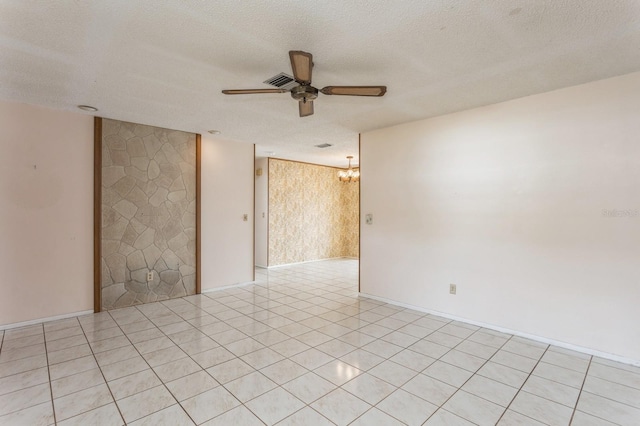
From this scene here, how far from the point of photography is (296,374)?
2.46m

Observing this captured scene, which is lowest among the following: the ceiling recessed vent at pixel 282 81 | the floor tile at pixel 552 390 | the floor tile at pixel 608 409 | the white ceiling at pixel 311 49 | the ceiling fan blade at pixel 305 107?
the floor tile at pixel 552 390

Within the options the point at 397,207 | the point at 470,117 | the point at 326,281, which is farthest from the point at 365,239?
the point at 470,117

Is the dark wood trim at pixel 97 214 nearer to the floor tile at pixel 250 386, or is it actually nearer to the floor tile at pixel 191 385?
the floor tile at pixel 191 385

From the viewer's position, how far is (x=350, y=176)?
23.7 ft

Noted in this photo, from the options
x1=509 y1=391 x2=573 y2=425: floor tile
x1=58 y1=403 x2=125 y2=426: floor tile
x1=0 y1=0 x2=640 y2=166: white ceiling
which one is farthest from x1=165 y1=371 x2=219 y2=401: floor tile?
x1=0 y1=0 x2=640 y2=166: white ceiling

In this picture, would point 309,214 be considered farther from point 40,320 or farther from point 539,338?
point 539,338

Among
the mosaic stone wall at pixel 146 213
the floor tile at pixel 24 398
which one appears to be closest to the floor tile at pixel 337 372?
the floor tile at pixel 24 398

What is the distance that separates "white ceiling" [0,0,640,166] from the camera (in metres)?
1.86

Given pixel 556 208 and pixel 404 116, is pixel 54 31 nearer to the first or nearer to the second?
pixel 404 116

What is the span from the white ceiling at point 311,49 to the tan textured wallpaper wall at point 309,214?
3.83m

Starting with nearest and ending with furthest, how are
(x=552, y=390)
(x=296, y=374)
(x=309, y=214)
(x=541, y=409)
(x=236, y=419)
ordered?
(x=236, y=419) < (x=541, y=409) < (x=552, y=390) < (x=296, y=374) < (x=309, y=214)

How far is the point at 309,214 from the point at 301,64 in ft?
19.2

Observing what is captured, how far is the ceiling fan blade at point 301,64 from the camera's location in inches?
80.6

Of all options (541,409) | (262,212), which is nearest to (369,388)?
(541,409)
